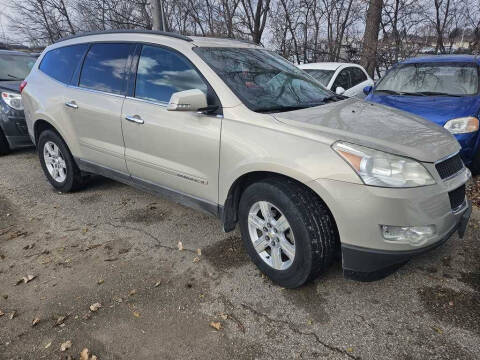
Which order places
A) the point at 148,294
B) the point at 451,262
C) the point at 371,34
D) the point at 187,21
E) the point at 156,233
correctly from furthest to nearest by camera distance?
the point at 187,21
the point at 371,34
the point at 156,233
the point at 451,262
the point at 148,294

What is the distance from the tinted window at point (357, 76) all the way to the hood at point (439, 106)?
10.7ft

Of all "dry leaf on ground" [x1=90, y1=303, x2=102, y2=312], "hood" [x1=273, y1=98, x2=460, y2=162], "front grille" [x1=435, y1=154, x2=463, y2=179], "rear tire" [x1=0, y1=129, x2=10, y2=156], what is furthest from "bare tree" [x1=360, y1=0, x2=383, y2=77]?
"dry leaf on ground" [x1=90, y1=303, x2=102, y2=312]

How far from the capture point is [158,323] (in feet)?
7.91

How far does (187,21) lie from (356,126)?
56.9ft

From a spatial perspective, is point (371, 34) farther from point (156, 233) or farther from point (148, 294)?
point (148, 294)

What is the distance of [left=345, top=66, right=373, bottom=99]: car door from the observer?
8.25 m

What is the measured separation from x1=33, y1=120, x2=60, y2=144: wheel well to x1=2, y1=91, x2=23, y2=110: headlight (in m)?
1.75

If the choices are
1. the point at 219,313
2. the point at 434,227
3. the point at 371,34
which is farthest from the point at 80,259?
the point at 371,34

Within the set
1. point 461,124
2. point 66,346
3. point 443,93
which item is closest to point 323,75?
point 443,93

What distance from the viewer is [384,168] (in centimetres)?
221

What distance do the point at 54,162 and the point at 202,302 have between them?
124 inches

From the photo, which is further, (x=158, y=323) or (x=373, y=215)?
(x=158, y=323)

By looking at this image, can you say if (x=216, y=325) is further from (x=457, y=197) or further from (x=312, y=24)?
(x=312, y=24)

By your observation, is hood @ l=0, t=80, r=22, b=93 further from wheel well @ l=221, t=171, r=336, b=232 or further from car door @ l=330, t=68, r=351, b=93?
car door @ l=330, t=68, r=351, b=93
